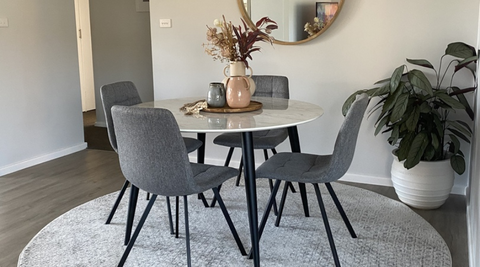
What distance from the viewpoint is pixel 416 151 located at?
280 centimetres

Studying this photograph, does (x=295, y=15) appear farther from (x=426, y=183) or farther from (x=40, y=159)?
(x=40, y=159)

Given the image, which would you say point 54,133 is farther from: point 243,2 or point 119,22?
point 243,2

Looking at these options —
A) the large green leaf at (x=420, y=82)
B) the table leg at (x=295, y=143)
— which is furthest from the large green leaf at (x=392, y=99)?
the table leg at (x=295, y=143)

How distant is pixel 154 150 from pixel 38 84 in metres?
2.66

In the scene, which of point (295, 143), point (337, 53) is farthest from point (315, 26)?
point (295, 143)

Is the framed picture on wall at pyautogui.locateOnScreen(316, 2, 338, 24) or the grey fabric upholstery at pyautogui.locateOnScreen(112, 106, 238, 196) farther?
the framed picture on wall at pyautogui.locateOnScreen(316, 2, 338, 24)

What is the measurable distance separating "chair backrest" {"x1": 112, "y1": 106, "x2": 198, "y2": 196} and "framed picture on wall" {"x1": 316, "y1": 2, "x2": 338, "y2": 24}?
1869 millimetres

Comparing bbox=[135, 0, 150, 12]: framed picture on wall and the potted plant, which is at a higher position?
bbox=[135, 0, 150, 12]: framed picture on wall

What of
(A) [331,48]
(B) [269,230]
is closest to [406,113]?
(A) [331,48]

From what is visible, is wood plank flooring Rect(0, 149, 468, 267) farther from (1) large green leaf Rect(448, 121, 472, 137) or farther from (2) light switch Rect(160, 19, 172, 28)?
(2) light switch Rect(160, 19, 172, 28)

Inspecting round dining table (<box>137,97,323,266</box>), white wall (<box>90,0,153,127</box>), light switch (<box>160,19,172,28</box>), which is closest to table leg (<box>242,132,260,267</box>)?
round dining table (<box>137,97,323,266</box>)

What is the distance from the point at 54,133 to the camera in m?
4.37

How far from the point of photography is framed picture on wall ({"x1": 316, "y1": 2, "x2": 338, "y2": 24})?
3318 mm

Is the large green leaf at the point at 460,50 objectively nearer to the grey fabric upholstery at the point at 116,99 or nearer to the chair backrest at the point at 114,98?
the grey fabric upholstery at the point at 116,99
